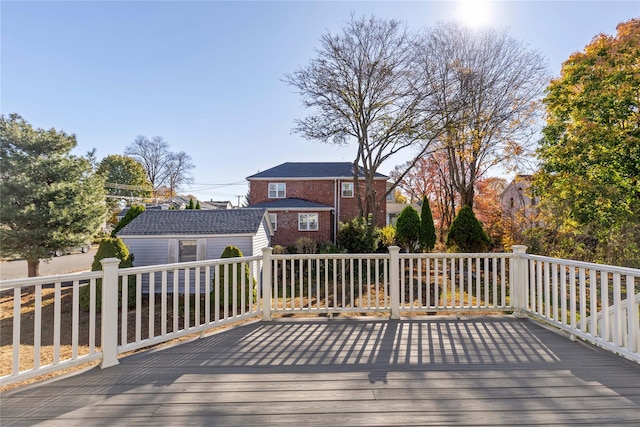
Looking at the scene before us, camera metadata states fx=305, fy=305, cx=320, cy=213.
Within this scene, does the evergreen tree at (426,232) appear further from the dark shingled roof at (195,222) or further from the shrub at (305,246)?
the dark shingled roof at (195,222)

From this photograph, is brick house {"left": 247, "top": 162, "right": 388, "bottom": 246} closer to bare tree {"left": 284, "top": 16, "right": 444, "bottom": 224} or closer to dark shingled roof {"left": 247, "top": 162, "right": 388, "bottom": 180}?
dark shingled roof {"left": 247, "top": 162, "right": 388, "bottom": 180}

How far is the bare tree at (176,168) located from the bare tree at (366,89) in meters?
27.1

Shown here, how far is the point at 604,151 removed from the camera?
22.7ft

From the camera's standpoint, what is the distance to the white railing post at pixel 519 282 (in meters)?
3.89

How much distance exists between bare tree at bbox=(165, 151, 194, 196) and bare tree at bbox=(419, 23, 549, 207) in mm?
29774

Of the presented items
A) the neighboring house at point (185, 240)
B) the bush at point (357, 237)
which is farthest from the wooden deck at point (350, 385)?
the bush at point (357, 237)

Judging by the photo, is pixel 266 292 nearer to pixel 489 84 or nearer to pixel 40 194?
pixel 40 194

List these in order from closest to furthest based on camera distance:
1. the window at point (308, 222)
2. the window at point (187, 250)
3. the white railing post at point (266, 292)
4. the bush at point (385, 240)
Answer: the white railing post at point (266, 292)
the window at point (187, 250)
the bush at point (385, 240)
the window at point (308, 222)

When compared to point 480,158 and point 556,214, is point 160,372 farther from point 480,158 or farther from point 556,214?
point 480,158

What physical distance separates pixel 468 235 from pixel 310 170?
1060 cm

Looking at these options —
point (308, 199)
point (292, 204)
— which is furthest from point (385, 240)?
point (308, 199)

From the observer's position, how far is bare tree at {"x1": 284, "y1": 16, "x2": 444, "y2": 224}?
1146 cm

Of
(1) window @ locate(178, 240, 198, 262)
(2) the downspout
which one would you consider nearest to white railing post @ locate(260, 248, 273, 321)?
(1) window @ locate(178, 240, 198, 262)

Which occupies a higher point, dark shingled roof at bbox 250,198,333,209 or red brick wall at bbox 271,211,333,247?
dark shingled roof at bbox 250,198,333,209
